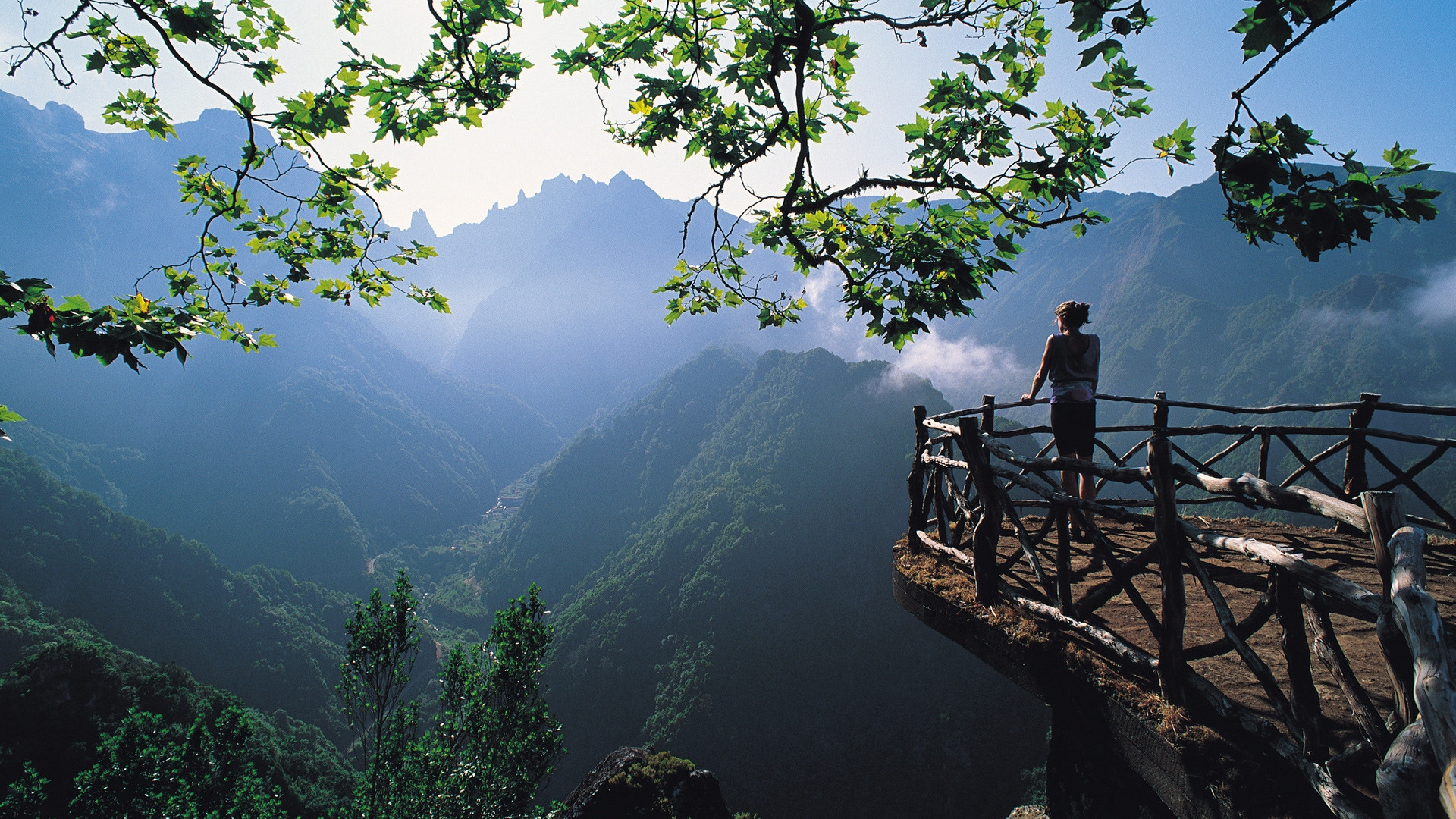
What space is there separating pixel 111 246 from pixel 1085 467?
274 m

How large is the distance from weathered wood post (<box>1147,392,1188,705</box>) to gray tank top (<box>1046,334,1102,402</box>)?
2.97 metres

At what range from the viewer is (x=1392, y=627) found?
1.87 metres

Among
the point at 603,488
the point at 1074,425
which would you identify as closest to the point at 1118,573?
the point at 1074,425

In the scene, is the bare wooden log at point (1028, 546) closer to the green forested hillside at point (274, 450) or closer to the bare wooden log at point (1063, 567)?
the bare wooden log at point (1063, 567)

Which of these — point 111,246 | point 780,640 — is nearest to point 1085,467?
point 780,640

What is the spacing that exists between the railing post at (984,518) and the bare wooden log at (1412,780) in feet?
9.22

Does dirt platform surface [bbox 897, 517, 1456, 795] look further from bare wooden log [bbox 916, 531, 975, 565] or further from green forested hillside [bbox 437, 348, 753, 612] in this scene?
green forested hillside [bbox 437, 348, 753, 612]

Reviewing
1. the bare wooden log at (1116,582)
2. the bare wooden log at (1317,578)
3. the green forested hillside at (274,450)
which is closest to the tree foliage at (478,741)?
the bare wooden log at (1116,582)

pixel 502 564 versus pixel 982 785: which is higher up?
pixel 502 564

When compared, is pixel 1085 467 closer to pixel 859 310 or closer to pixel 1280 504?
pixel 1280 504

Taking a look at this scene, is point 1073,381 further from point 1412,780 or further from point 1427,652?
point 1412,780

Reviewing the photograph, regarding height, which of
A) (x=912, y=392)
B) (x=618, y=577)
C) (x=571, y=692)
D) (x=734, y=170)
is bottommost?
(x=571, y=692)

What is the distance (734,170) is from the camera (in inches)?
180

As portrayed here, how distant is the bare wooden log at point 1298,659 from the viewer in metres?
2.44
